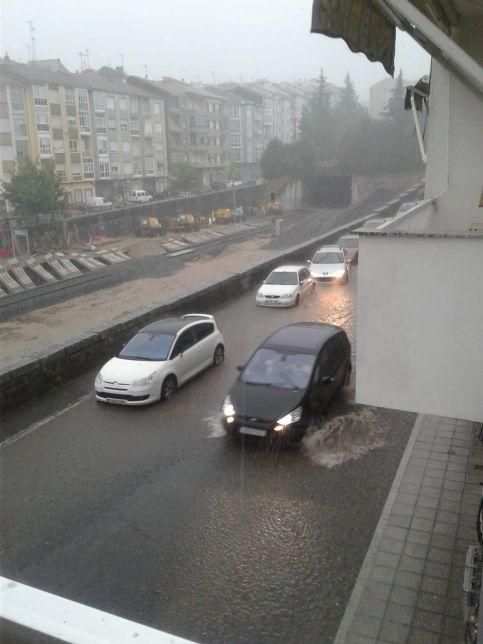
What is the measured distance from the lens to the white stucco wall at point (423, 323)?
470 cm

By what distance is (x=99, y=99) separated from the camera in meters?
61.0

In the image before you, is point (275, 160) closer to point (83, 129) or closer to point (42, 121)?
point (83, 129)

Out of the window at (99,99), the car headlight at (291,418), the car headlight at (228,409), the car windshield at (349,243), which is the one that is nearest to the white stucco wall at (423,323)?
the car headlight at (291,418)

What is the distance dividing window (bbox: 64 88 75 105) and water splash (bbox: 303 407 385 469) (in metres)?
54.6

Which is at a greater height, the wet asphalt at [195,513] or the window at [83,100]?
the window at [83,100]

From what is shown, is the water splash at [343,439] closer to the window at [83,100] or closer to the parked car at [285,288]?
the parked car at [285,288]

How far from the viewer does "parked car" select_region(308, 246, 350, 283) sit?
22062 mm

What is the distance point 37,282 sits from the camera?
34906mm

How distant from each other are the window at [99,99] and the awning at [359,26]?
58.2 meters

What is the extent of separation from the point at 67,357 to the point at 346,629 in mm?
8421

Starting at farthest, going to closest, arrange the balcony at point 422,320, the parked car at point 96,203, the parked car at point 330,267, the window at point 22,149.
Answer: the parked car at point 96,203 < the window at point 22,149 < the parked car at point 330,267 < the balcony at point 422,320

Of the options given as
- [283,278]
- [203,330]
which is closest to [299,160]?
[283,278]

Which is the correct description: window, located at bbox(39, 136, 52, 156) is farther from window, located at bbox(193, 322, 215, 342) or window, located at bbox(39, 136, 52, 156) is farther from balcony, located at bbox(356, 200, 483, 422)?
balcony, located at bbox(356, 200, 483, 422)

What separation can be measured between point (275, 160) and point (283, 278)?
62643mm
